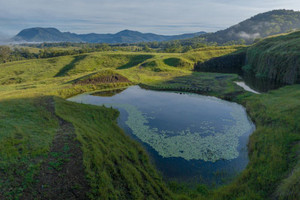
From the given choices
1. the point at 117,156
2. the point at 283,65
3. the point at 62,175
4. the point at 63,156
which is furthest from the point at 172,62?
the point at 62,175


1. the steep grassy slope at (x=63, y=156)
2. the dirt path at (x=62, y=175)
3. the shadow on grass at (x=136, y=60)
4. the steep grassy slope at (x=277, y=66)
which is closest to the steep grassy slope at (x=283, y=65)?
the steep grassy slope at (x=277, y=66)

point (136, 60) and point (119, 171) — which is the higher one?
point (136, 60)

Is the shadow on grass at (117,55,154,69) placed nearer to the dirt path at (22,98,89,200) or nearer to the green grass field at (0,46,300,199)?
the green grass field at (0,46,300,199)

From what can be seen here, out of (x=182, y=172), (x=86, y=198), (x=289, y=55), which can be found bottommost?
(x=182, y=172)

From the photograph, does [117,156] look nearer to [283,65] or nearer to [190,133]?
[190,133]

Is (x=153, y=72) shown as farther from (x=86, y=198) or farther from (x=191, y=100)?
(x=86, y=198)

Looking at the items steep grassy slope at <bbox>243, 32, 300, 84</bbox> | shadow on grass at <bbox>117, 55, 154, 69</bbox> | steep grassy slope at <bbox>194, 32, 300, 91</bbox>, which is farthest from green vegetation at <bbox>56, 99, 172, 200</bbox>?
shadow on grass at <bbox>117, 55, 154, 69</bbox>

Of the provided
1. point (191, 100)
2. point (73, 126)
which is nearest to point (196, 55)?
point (191, 100)
